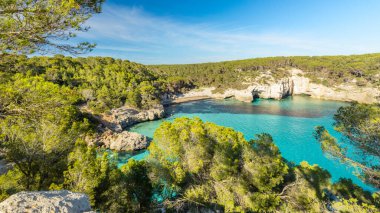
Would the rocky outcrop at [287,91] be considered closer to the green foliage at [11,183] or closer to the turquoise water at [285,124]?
the turquoise water at [285,124]

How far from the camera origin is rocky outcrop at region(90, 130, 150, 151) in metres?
21.4

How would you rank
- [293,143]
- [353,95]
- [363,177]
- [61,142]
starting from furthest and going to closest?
[353,95] < [293,143] < [363,177] < [61,142]

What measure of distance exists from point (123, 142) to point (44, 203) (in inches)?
756

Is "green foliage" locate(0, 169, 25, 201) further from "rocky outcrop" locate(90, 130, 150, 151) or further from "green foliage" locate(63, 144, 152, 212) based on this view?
"rocky outcrop" locate(90, 130, 150, 151)

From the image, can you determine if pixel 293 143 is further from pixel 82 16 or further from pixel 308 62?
pixel 308 62

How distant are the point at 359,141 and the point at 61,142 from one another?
13.9 metres

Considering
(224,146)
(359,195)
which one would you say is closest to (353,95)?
(359,195)

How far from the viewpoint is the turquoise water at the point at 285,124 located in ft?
66.4

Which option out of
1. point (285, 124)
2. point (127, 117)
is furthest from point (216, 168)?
point (285, 124)

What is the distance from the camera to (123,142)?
21641 mm

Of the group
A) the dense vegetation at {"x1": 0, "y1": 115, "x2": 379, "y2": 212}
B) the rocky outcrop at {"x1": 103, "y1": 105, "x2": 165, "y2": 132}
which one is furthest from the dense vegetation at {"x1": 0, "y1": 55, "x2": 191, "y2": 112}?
the dense vegetation at {"x1": 0, "y1": 115, "x2": 379, "y2": 212}

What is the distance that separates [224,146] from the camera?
1065 cm

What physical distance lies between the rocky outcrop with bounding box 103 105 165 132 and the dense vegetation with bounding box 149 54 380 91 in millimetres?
30012

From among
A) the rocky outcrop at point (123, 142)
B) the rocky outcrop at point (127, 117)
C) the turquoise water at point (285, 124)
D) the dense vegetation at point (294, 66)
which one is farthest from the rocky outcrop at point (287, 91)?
the rocky outcrop at point (123, 142)
